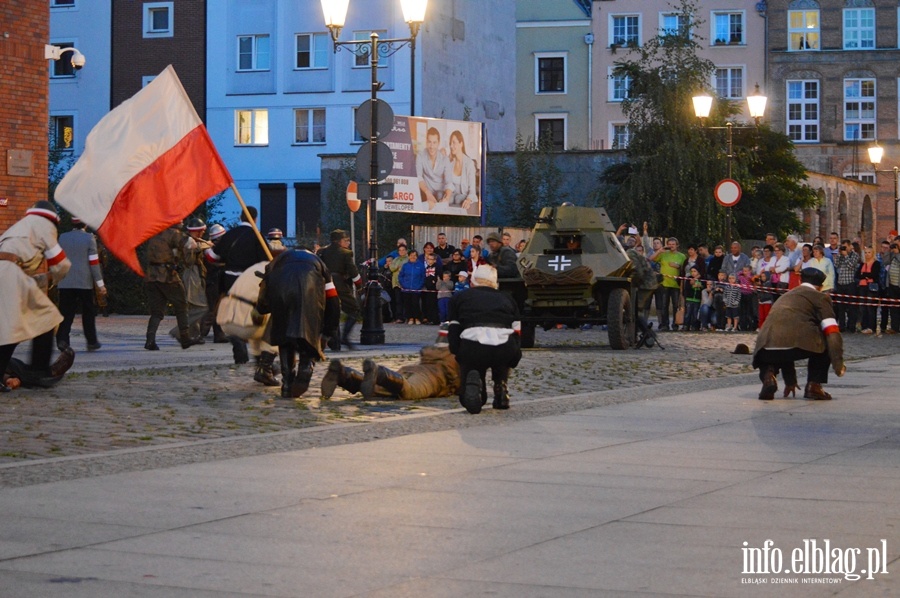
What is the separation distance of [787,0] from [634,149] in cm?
3046

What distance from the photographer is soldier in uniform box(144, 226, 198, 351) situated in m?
21.5

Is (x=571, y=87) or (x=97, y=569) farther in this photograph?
(x=571, y=87)

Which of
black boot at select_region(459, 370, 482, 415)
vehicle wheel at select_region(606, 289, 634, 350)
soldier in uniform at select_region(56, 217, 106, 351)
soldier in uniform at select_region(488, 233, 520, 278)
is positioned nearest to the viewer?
black boot at select_region(459, 370, 482, 415)

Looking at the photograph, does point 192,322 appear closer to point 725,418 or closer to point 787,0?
point 725,418

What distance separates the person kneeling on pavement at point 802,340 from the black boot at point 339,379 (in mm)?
3949

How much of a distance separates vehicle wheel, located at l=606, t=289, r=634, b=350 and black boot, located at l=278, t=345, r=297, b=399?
9.69m

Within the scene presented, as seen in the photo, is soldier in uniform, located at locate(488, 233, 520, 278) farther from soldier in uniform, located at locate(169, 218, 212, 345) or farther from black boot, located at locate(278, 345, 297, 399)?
black boot, located at locate(278, 345, 297, 399)

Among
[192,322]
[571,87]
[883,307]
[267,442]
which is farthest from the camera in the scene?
[571,87]

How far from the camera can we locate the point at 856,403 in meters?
14.7

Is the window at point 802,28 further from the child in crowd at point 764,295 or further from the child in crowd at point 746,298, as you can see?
the child in crowd at point 764,295

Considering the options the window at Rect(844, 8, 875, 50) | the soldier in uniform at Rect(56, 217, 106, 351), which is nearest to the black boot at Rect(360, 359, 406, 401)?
the soldier in uniform at Rect(56, 217, 106, 351)

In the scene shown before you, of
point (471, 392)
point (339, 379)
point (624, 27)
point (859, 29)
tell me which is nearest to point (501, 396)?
point (471, 392)

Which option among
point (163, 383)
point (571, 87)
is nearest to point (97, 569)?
point (163, 383)

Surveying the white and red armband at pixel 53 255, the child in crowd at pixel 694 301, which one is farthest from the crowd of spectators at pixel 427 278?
the white and red armband at pixel 53 255
